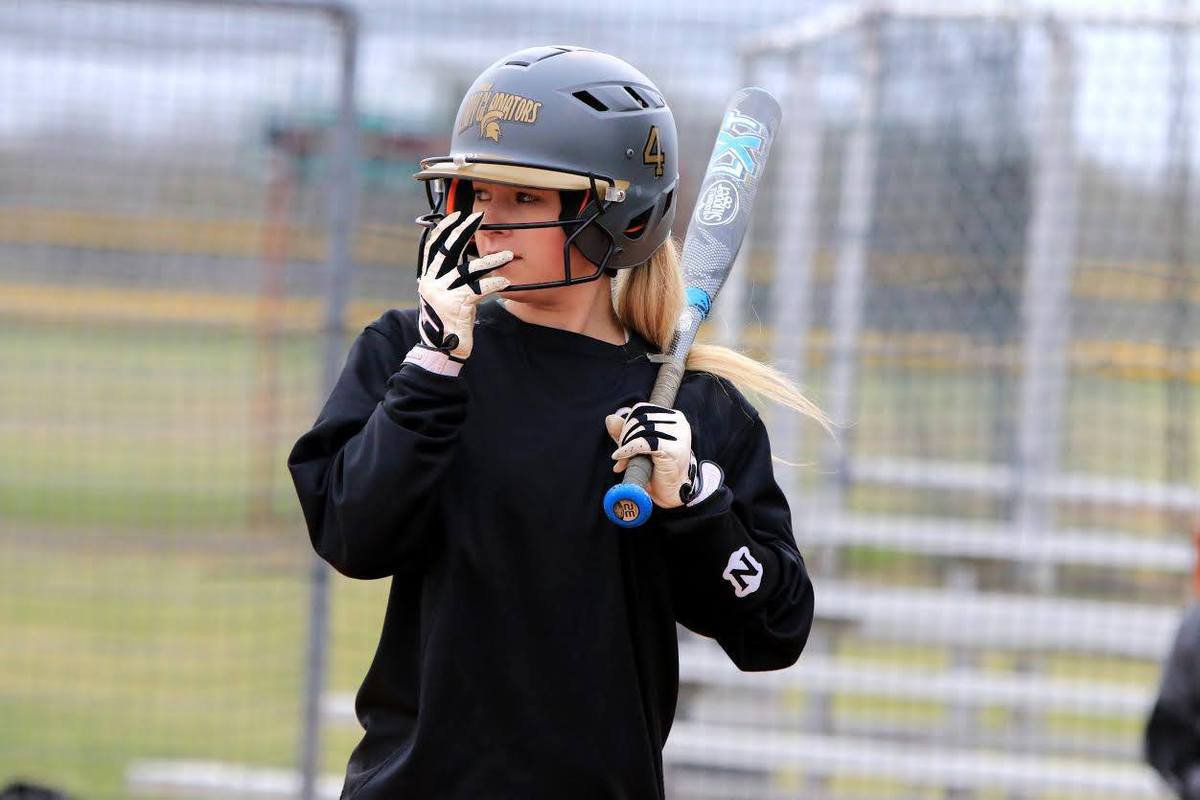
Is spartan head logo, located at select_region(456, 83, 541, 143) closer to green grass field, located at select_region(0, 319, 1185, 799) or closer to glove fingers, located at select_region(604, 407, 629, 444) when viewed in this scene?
glove fingers, located at select_region(604, 407, 629, 444)

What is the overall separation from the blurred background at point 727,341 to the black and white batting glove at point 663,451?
2437mm

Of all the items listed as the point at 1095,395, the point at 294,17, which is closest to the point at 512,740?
the point at 294,17

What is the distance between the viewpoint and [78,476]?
249 inches

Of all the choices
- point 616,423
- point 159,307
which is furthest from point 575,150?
point 159,307

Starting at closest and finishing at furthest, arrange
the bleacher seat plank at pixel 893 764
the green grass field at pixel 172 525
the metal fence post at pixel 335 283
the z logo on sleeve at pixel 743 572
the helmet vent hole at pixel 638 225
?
the z logo on sleeve at pixel 743 572
the helmet vent hole at pixel 638 225
the metal fence post at pixel 335 283
the bleacher seat plank at pixel 893 764
the green grass field at pixel 172 525

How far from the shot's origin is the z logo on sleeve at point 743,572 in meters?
2.39

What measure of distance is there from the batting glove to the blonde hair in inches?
13.3

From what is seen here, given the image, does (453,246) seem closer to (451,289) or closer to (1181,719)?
(451,289)

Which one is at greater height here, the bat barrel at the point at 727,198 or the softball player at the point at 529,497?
the bat barrel at the point at 727,198

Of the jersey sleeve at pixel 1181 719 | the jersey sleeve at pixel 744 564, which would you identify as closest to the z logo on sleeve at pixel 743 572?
the jersey sleeve at pixel 744 564

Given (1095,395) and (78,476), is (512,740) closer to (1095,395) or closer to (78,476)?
(78,476)

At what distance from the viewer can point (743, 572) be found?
94.5 inches

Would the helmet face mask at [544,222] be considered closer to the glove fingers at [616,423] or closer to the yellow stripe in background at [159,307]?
the glove fingers at [616,423]

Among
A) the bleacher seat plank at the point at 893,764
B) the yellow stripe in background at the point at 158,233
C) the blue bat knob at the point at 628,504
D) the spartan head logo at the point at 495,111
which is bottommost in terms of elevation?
the bleacher seat plank at the point at 893,764
